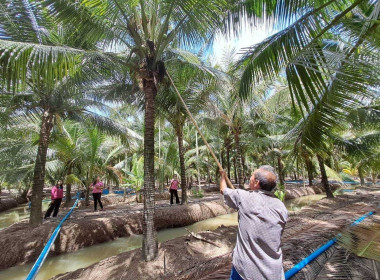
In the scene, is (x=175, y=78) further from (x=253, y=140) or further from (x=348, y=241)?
(x=253, y=140)

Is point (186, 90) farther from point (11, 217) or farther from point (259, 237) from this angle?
point (11, 217)

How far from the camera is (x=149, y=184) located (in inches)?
207

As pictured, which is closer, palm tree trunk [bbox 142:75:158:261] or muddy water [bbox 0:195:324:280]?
palm tree trunk [bbox 142:75:158:261]

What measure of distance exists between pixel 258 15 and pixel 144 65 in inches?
104

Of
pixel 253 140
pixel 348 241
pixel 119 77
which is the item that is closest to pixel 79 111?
pixel 119 77

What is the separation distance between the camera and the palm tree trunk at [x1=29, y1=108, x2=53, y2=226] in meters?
7.51

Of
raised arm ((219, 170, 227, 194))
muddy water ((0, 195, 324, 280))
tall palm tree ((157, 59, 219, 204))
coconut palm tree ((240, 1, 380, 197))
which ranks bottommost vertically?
muddy water ((0, 195, 324, 280))

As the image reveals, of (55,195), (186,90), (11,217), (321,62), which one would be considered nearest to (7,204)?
(11,217)

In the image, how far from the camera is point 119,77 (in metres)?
7.28

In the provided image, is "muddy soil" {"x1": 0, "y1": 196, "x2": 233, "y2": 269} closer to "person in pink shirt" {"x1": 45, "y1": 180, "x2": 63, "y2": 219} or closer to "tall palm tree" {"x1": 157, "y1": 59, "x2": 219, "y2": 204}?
"person in pink shirt" {"x1": 45, "y1": 180, "x2": 63, "y2": 219}

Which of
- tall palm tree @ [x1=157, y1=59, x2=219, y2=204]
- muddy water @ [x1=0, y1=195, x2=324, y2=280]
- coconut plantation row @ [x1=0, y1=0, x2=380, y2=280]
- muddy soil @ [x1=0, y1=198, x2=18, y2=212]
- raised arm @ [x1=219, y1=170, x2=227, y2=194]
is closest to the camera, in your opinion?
raised arm @ [x1=219, y1=170, x2=227, y2=194]

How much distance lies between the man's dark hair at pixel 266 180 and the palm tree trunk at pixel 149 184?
12.0 ft

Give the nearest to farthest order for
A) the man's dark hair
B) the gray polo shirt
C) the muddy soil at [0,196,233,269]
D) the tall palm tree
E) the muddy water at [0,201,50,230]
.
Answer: the gray polo shirt, the man's dark hair, the muddy soil at [0,196,233,269], the tall palm tree, the muddy water at [0,201,50,230]

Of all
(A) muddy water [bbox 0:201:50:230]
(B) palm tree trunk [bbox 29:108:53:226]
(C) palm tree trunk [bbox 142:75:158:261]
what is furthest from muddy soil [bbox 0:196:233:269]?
(A) muddy water [bbox 0:201:50:230]
